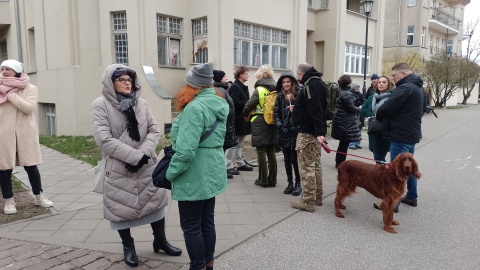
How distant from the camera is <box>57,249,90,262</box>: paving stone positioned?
3748mm

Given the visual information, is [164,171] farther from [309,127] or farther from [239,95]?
[239,95]

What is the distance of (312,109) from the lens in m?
4.87

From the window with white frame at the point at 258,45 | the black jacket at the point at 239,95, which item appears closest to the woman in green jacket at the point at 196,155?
the black jacket at the point at 239,95

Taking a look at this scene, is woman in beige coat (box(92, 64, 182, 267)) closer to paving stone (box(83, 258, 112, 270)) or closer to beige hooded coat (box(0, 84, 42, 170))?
paving stone (box(83, 258, 112, 270))

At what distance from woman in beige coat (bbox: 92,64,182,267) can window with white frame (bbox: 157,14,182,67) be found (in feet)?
35.1

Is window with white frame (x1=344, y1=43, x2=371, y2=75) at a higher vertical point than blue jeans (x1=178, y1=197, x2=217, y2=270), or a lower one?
higher

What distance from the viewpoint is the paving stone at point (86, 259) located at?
12.0ft

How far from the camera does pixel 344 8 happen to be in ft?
66.6

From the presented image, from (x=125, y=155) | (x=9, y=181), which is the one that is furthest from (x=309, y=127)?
(x=9, y=181)

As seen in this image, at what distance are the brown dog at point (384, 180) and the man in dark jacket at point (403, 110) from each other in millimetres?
673

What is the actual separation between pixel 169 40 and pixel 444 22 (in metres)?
34.0

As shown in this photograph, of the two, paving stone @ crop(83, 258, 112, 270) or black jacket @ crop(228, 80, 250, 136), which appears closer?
paving stone @ crop(83, 258, 112, 270)

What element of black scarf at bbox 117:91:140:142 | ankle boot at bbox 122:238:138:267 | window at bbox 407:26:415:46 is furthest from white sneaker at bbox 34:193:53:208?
window at bbox 407:26:415:46

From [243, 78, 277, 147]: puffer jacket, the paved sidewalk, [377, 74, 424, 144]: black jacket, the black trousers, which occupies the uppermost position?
[377, 74, 424, 144]: black jacket
